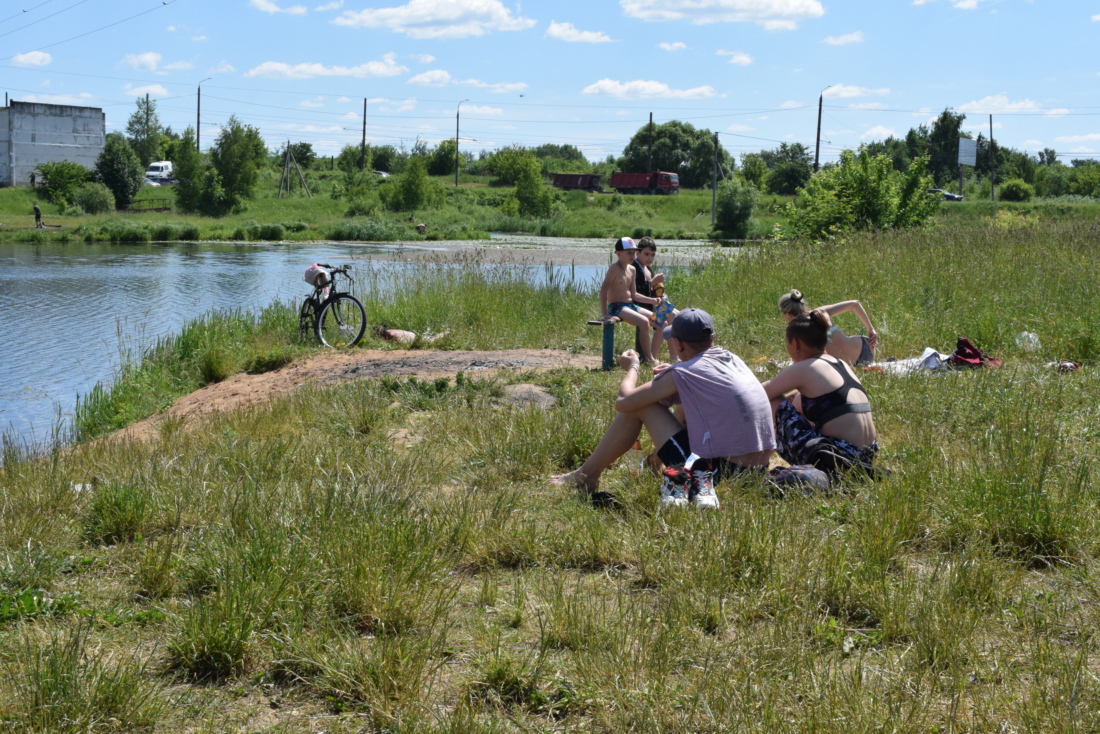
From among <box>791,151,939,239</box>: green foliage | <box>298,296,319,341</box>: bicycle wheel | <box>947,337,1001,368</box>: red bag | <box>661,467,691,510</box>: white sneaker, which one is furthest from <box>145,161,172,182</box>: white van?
<box>661,467,691,510</box>: white sneaker

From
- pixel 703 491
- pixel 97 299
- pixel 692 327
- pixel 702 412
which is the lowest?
pixel 97 299

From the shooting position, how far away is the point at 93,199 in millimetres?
57875

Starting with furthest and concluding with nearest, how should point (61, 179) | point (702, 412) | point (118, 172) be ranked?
point (118, 172) < point (61, 179) < point (702, 412)

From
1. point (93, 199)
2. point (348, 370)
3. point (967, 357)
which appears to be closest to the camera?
point (967, 357)

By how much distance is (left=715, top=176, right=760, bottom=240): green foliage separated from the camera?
58.6m

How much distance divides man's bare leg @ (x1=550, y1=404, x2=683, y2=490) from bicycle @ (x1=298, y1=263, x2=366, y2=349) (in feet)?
26.0

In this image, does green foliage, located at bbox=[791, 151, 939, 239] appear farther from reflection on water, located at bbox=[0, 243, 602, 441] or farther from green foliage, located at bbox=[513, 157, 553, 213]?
green foliage, located at bbox=[513, 157, 553, 213]

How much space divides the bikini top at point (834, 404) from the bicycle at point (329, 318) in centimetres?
853

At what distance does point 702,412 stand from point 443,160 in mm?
95750

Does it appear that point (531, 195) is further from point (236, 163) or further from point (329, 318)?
point (329, 318)

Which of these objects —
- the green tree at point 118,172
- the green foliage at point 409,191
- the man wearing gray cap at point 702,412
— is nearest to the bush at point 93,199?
the green tree at point 118,172

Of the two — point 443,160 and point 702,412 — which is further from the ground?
point 443,160

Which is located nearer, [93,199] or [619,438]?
[619,438]

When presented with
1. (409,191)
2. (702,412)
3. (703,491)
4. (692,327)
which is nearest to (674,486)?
(703,491)
